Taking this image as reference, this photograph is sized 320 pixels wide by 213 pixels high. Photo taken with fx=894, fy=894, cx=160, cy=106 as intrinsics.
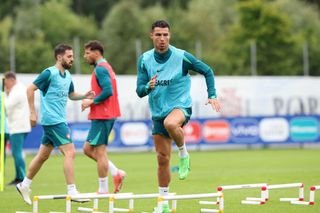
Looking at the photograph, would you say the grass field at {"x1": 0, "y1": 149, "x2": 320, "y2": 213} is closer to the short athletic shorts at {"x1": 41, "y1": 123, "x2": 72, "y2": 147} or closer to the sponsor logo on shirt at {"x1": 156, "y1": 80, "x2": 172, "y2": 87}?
the short athletic shorts at {"x1": 41, "y1": 123, "x2": 72, "y2": 147}

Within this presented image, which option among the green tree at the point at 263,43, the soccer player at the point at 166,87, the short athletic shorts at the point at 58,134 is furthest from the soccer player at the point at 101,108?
the green tree at the point at 263,43

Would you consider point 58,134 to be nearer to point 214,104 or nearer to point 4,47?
point 214,104

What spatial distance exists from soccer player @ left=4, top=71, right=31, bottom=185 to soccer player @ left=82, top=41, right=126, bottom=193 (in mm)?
3596

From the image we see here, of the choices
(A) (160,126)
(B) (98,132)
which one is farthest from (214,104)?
(B) (98,132)

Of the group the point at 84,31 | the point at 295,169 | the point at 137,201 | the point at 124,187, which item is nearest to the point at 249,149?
the point at 295,169

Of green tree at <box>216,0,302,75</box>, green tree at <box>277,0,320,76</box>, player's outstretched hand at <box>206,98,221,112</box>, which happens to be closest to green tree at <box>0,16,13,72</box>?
green tree at <box>216,0,302,75</box>

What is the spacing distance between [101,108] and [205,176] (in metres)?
5.93

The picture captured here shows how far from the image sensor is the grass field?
12.8m

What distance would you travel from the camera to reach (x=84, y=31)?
7631cm

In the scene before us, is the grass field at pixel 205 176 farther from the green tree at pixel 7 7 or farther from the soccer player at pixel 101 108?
A: the green tree at pixel 7 7

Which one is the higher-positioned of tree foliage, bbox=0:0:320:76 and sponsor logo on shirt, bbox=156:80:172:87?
tree foliage, bbox=0:0:320:76

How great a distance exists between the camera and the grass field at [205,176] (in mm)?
12789

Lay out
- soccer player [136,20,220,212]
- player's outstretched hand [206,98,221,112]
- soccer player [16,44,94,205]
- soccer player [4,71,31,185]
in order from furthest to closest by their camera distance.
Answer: soccer player [4,71,31,185], soccer player [16,44,94,205], soccer player [136,20,220,212], player's outstretched hand [206,98,221,112]

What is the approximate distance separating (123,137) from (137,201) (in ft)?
55.6
